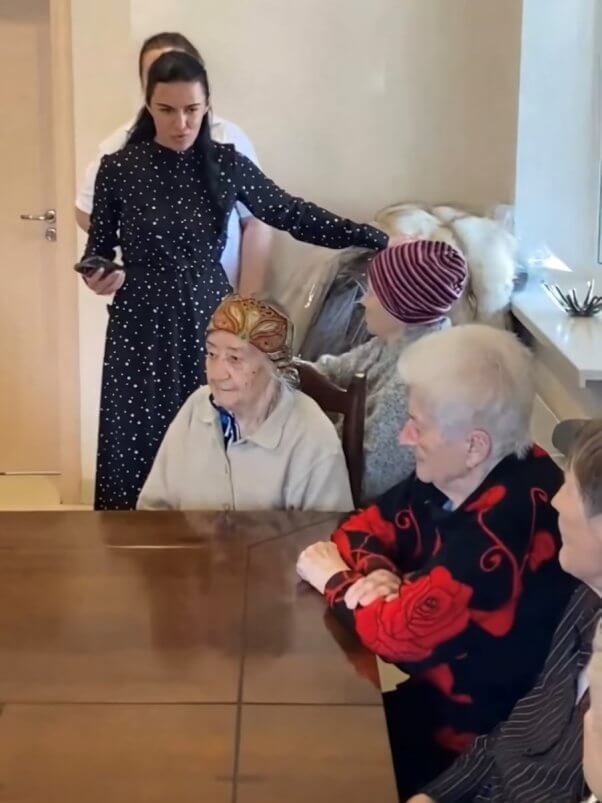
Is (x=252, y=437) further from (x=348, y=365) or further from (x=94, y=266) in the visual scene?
(x=94, y=266)

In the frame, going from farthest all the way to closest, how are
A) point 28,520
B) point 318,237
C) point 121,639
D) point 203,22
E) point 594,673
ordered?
point 203,22, point 318,237, point 28,520, point 121,639, point 594,673

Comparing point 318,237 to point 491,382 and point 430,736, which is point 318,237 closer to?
point 491,382

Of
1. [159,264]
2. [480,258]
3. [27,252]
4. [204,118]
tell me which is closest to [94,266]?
[159,264]

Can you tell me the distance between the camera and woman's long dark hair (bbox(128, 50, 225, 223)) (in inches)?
97.8

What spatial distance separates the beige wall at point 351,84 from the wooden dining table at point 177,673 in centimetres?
186

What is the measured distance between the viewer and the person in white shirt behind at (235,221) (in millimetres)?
3000

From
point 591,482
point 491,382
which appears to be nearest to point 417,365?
point 491,382

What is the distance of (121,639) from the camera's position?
1407 millimetres

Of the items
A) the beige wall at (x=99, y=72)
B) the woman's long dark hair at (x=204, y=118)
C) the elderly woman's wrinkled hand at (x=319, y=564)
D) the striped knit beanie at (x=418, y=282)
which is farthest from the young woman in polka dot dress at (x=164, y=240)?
the elderly woman's wrinkled hand at (x=319, y=564)

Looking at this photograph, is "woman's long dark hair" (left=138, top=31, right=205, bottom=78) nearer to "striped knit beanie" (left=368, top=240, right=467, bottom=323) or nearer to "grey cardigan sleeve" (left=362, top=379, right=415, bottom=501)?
"striped knit beanie" (left=368, top=240, right=467, bottom=323)

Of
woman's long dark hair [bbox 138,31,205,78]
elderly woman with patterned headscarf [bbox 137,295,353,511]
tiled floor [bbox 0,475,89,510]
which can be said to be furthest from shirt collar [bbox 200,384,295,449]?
tiled floor [bbox 0,475,89,510]

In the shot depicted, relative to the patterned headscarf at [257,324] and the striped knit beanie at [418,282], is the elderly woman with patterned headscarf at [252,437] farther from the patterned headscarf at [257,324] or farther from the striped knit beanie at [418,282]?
the striped knit beanie at [418,282]

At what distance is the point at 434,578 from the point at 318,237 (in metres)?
1.41

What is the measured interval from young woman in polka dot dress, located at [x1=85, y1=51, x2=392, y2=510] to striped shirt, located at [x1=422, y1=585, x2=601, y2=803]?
1.43m
